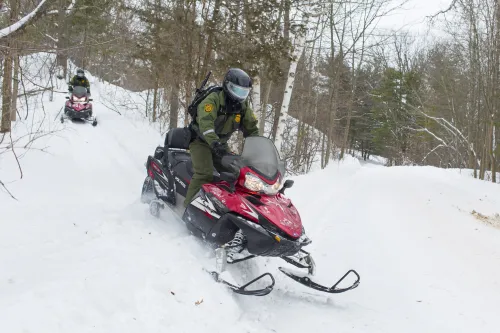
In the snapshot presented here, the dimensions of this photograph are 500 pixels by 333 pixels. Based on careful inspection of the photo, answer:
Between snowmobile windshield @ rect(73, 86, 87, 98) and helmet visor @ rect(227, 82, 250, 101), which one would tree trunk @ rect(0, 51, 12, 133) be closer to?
helmet visor @ rect(227, 82, 250, 101)

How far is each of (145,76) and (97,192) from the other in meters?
12.1

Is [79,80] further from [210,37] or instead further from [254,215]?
[254,215]

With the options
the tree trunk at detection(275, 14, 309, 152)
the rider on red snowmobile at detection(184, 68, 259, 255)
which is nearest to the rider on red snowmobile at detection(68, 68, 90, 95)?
the tree trunk at detection(275, 14, 309, 152)

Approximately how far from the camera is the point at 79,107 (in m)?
13.7

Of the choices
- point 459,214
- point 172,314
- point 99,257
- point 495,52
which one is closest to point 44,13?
point 99,257

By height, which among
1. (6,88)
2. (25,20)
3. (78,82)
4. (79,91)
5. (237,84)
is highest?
(78,82)

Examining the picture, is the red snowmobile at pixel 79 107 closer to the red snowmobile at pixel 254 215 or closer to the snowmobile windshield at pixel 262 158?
the red snowmobile at pixel 254 215

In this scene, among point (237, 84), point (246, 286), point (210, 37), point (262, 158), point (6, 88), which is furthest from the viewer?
point (210, 37)

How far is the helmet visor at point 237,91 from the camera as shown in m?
4.24

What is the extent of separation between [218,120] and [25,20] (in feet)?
7.04

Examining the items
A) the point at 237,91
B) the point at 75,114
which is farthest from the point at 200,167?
the point at 75,114

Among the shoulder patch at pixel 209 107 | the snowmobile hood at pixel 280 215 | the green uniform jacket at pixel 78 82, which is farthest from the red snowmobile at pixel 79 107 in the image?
the snowmobile hood at pixel 280 215

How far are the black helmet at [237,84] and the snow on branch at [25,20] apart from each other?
6.00ft

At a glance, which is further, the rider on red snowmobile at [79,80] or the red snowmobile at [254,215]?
the rider on red snowmobile at [79,80]
